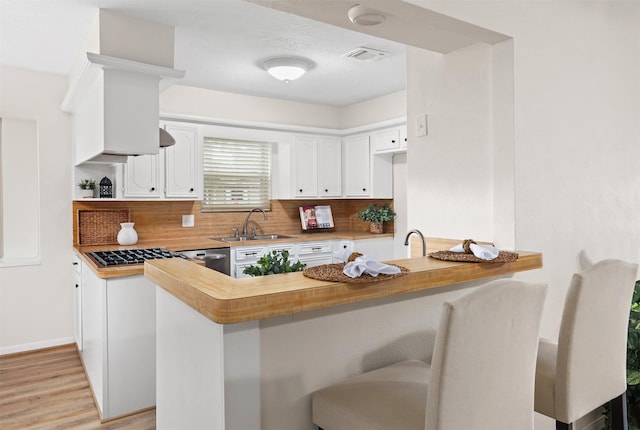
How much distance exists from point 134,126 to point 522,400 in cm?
259

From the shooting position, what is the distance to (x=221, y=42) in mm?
3270

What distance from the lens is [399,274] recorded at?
1.48 m

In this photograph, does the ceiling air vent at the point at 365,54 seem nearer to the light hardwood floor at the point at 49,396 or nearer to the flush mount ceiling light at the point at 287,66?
the flush mount ceiling light at the point at 287,66

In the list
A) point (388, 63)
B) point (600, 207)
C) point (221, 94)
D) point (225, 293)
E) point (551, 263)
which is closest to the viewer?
point (225, 293)

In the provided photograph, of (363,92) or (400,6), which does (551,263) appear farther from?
(363,92)

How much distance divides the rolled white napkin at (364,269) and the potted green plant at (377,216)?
12.5 ft

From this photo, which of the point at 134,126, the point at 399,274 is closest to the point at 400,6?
the point at 399,274

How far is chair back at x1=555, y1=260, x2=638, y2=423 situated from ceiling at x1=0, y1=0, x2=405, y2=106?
2.32 meters

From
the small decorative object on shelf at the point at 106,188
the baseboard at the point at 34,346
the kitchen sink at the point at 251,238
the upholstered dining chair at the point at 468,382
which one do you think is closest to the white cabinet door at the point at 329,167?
the kitchen sink at the point at 251,238

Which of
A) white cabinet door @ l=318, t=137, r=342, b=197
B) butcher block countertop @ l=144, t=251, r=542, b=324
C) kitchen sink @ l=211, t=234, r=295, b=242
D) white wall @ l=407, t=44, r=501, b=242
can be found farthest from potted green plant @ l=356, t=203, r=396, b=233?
butcher block countertop @ l=144, t=251, r=542, b=324

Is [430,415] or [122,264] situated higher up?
[122,264]

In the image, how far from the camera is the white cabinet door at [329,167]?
541cm

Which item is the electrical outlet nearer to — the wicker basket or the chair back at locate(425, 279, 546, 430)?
the wicker basket

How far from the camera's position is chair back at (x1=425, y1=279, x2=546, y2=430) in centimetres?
110
